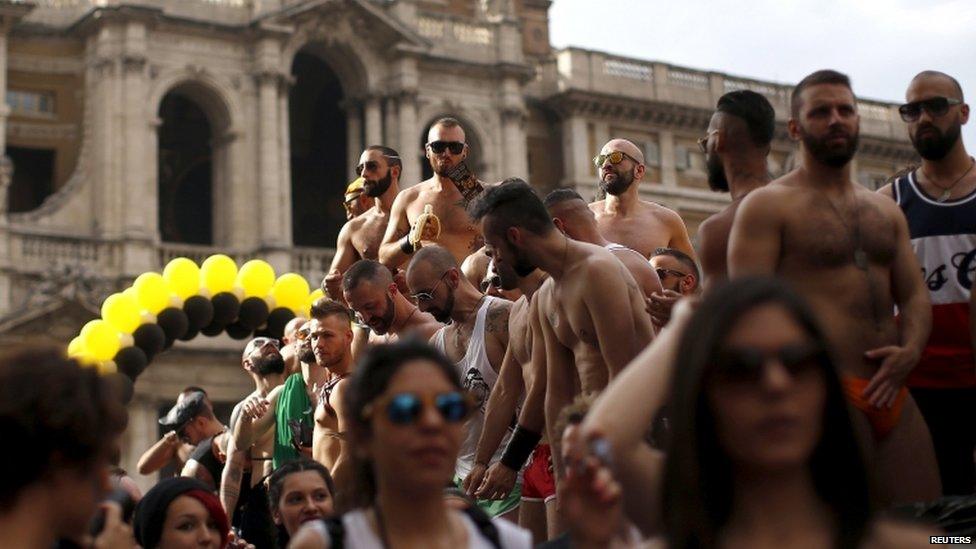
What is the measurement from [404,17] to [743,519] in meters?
37.9

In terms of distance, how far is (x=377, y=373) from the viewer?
4.40m

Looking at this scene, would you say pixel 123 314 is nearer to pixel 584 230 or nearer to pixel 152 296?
pixel 152 296

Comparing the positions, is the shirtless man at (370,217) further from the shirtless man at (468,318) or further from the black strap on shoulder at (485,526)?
the black strap on shoulder at (485,526)

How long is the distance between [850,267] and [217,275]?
13.9 meters

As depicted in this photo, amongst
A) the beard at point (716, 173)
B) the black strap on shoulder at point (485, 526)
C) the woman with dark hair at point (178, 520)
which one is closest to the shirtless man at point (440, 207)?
the woman with dark hair at point (178, 520)

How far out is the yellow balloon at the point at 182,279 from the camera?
746 inches

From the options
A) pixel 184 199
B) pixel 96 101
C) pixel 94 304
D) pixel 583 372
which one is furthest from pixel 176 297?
pixel 184 199

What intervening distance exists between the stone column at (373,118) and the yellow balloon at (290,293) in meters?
20.0

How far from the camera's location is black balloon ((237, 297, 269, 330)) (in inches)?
754

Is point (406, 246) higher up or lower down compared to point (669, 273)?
higher up

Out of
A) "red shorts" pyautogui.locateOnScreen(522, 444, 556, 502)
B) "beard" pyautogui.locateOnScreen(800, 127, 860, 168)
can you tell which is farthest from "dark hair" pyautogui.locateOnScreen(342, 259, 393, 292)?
"beard" pyautogui.locateOnScreen(800, 127, 860, 168)

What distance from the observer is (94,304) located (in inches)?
1332

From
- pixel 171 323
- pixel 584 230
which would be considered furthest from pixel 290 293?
pixel 584 230

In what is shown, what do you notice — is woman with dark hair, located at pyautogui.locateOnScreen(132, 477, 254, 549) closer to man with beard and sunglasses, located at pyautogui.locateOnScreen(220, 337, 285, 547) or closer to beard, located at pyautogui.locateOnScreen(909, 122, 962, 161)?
man with beard and sunglasses, located at pyautogui.locateOnScreen(220, 337, 285, 547)
